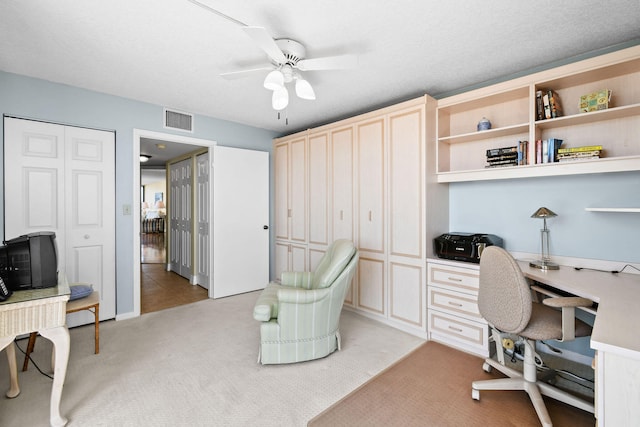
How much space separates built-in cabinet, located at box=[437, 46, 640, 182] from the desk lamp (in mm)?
310

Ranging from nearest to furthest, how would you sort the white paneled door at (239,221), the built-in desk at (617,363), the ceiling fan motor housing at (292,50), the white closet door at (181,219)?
the built-in desk at (617,363)
the ceiling fan motor housing at (292,50)
the white paneled door at (239,221)
the white closet door at (181,219)

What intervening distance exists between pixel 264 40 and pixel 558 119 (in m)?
2.24

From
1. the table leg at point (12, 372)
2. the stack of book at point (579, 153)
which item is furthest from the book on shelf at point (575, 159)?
the table leg at point (12, 372)

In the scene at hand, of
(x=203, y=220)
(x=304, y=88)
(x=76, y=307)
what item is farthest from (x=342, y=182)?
(x=76, y=307)

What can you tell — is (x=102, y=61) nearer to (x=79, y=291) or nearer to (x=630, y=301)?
(x=79, y=291)

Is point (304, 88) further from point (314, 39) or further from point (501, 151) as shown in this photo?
point (501, 151)

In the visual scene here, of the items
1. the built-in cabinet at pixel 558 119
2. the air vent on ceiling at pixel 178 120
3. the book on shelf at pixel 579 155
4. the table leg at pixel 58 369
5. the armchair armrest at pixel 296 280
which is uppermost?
the air vent on ceiling at pixel 178 120

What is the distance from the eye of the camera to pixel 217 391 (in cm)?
202

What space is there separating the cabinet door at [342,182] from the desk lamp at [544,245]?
5.85ft

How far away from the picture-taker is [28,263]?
179 cm

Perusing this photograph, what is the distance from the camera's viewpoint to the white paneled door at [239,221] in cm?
403

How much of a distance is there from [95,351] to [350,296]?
2.52 m

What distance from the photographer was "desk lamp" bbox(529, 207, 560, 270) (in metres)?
2.27

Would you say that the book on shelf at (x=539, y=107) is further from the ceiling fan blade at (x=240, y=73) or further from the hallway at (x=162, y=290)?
the hallway at (x=162, y=290)
